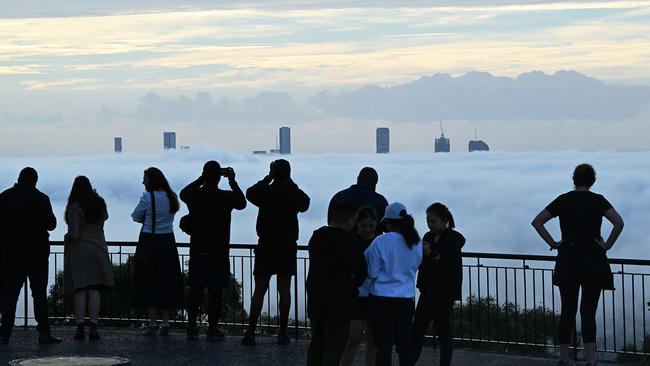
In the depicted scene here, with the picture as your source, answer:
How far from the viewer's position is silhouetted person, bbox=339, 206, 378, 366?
27.6 ft

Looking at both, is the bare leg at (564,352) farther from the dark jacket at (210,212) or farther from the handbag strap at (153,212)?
the handbag strap at (153,212)

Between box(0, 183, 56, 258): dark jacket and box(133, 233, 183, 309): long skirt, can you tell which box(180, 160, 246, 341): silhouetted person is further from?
box(0, 183, 56, 258): dark jacket

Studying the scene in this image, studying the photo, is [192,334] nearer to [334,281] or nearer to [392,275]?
[334,281]

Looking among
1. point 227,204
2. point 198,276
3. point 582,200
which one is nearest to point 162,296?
point 198,276

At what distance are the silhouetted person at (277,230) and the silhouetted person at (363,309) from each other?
1.98m

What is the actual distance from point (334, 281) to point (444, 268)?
1176mm

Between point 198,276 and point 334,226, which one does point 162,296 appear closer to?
point 198,276

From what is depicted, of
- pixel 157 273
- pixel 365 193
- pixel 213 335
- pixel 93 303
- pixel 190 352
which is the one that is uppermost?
pixel 365 193

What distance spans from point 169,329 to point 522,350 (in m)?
3.74

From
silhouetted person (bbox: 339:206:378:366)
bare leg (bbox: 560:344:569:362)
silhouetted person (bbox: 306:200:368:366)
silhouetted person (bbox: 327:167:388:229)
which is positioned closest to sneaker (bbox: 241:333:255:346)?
silhouetted person (bbox: 327:167:388:229)

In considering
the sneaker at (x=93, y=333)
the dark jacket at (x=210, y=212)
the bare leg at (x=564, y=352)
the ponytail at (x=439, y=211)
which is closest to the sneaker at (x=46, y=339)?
the sneaker at (x=93, y=333)

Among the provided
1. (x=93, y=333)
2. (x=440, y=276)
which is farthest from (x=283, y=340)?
(x=440, y=276)

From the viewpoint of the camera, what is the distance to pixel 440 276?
9094mm

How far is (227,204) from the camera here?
36.8ft
